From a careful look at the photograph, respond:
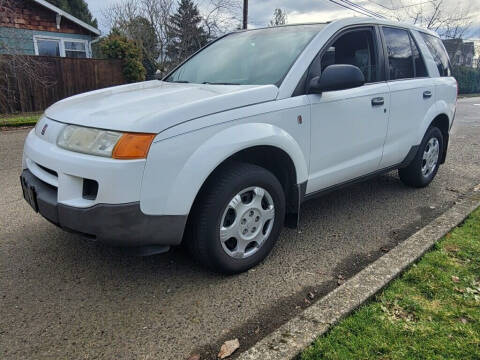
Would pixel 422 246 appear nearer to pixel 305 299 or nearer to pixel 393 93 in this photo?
pixel 305 299

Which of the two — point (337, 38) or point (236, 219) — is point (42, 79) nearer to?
point (337, 38)

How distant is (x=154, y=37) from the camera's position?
968 inches

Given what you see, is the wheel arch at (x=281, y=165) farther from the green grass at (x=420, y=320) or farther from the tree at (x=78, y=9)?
the tree at (x=78, y=9)

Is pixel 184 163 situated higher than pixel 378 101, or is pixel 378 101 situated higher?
pixel 378 101

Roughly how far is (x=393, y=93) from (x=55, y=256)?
3.41 metres

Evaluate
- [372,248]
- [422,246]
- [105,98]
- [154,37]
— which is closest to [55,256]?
[105,98]

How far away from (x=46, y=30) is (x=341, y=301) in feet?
59.0

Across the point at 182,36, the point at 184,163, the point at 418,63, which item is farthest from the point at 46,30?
the point at 184,163

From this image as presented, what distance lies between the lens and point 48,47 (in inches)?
680

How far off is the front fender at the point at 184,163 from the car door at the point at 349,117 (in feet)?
2.66

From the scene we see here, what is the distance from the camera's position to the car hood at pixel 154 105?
2385 mm

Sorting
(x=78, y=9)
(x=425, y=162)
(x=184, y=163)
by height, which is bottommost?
(x=425, y=162)

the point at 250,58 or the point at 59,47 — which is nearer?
the point at 250,58

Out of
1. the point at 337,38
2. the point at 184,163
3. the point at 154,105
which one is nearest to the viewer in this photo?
the point at 184,163
